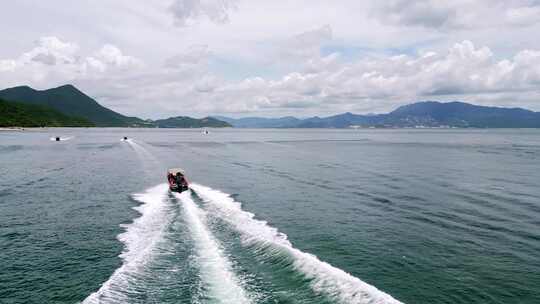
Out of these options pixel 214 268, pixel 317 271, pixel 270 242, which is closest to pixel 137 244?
pixel 214 268

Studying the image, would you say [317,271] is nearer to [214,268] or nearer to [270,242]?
[270,242]

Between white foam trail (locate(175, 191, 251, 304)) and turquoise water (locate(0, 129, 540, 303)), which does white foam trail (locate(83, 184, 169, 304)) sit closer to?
turquoise water (locate(0, 129, 540, 303))

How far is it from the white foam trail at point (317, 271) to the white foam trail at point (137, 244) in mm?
6613

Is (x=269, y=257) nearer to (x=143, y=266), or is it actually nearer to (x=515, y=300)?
(x=143, y=266)

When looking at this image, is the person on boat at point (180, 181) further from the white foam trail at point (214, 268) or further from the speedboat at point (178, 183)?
the white foam trail at point (214, 268)

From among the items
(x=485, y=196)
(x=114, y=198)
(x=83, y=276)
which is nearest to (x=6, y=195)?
(x=114, y=198)

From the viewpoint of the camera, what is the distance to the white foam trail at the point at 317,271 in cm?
1931

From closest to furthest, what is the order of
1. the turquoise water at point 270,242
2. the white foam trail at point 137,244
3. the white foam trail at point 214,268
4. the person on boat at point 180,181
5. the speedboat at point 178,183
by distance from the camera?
the white foam trail at point 214,268 → the white foam trail at point 137,244 → the turquoise water at point 270,242 → the speedboat at point 178,183 → the person on boat at point 180,181

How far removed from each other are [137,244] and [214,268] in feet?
27.5

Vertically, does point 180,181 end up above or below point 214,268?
above

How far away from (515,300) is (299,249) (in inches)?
518

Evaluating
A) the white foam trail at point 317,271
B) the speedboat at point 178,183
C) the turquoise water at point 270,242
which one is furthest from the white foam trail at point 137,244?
the white foam trail at point 317,271

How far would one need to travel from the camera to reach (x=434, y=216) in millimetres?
37500

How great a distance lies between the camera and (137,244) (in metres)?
28.4
